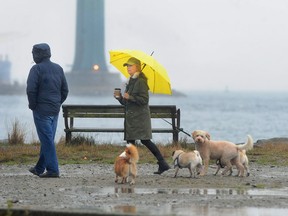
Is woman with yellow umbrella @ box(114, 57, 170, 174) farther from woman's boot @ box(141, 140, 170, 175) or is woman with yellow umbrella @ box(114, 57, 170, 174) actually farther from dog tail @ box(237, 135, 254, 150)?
dog tail @ box(237, 135, 254, 150)

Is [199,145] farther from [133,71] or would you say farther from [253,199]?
[253,199]

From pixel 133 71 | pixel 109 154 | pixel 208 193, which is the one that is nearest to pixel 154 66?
pixel 133 71

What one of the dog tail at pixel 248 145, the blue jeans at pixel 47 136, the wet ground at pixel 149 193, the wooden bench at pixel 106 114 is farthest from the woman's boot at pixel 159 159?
the wooden bench at pixel 106 114

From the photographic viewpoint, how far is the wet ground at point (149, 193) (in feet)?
33.0

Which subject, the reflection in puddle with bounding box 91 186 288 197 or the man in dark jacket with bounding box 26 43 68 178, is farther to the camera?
the man in dark jacket with bounding box 26 43 68 178

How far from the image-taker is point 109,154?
18016 millimetres

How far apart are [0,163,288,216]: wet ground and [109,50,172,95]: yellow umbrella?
54.1 inches

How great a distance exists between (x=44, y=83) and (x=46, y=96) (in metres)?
0.20

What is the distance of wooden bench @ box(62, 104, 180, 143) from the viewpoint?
2023 centimetres

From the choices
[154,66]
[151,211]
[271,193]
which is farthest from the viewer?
[154,66]

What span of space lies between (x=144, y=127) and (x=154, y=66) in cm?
95

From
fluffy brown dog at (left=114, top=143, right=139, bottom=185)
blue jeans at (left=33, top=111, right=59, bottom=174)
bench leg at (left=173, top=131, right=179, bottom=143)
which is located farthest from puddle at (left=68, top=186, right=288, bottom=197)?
bench leg at (left=173, top=131, right=179, bottom=143)

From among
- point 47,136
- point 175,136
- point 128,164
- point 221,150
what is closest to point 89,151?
point 175,136

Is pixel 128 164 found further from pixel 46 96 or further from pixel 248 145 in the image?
pixel 248 145
